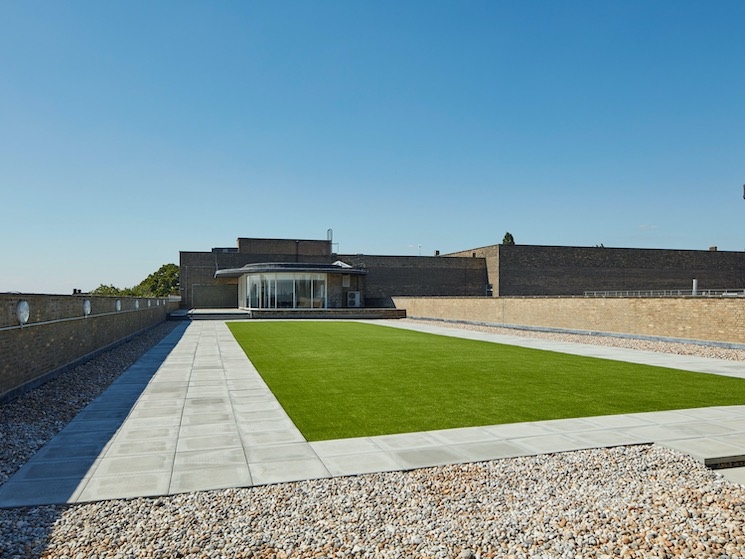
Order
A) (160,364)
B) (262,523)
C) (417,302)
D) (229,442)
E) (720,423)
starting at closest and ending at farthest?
(262,523) < (229,442) < (720,423) < (160,364) < (417,302)

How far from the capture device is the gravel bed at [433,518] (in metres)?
3.56

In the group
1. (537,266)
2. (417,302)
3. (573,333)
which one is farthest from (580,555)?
(537,266)

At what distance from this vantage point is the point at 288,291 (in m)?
37.2

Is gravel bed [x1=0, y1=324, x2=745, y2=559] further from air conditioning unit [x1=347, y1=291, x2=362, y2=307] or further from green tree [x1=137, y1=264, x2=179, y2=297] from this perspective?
green tree [x1=137, y1=264, x2=179, y2=297]

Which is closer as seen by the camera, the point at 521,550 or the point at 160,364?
the point at 521,550

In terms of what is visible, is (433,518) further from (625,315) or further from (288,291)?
(288,291)

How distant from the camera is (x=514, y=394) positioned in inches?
346

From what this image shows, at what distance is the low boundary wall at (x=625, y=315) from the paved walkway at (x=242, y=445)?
9.94m

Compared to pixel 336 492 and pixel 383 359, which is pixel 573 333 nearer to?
pixel 383 359

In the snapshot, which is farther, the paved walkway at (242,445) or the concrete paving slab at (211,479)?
the paved walkway at (242,445)

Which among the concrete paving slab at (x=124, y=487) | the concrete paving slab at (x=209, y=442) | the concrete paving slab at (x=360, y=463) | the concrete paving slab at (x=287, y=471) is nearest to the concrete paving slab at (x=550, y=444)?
the concrete paving slab at (x=360, y=463)

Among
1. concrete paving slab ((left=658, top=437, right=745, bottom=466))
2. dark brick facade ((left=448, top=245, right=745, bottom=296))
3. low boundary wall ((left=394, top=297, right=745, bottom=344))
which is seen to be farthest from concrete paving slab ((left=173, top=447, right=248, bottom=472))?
dark brick facade ((left=448, top=245, right=745, bottom=296))

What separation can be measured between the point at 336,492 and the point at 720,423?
206 inches

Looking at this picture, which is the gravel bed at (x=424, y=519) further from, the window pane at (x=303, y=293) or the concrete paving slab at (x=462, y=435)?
the window pane at (x=303, y=293)
